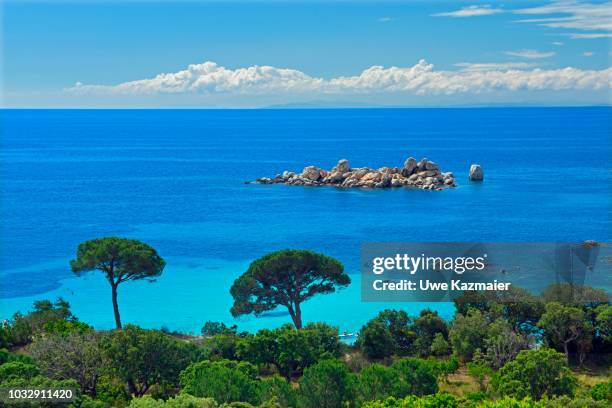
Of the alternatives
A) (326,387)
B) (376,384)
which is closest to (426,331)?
(376,384)

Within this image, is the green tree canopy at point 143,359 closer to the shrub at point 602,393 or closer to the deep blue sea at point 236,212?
the shrub at point 602,393

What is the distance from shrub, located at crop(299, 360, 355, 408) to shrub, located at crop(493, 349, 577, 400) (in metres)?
3.86

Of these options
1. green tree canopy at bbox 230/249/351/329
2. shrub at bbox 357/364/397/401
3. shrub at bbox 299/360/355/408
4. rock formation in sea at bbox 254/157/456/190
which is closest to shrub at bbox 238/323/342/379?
shrub at bbox 299/360/355/408

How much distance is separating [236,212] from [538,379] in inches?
1716

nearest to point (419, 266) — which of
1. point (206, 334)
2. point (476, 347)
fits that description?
point (476, 347)

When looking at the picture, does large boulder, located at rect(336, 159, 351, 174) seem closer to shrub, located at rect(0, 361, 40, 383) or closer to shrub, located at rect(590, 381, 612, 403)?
shrub, located at rect(590, 381, 612, 403)

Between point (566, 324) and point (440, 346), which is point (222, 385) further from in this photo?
point (566, 324)

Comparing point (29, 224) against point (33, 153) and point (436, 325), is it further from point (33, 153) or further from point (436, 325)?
point (33, 153)

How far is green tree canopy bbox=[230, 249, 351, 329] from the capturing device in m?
25.3

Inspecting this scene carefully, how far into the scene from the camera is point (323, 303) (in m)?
33.5

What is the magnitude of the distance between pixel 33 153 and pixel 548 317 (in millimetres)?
103234

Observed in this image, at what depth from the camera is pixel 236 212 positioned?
58.6m

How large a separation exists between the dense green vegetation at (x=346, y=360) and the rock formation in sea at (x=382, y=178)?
142 feet

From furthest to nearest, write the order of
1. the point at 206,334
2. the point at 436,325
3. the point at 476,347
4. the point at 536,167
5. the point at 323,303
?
the point at 536,167
the point at 323,303
the point at 206,334
the point at 436,325
the point at 476,347
